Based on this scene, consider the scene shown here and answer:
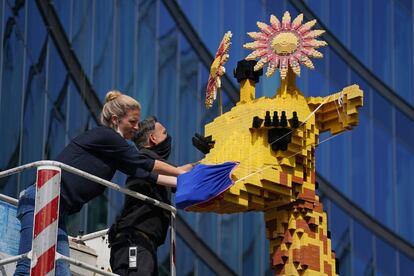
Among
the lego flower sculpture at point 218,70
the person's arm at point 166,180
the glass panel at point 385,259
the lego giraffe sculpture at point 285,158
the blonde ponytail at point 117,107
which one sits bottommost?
the person's arm at point 166,180

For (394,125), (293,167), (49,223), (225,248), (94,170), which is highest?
(394,125)

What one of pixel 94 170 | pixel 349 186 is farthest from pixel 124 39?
pixel 94 170

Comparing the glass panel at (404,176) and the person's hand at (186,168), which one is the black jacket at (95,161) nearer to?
the person's hand at (186,168)

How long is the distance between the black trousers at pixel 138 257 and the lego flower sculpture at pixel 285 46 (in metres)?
2.88

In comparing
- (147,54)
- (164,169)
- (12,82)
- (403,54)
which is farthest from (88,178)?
(403,54)

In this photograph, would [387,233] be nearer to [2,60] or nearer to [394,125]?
[394,125]

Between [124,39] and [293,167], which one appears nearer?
[293,167]

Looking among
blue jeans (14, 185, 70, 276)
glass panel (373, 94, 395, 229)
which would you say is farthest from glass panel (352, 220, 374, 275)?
blue jeans (14, 185, 70, 276)

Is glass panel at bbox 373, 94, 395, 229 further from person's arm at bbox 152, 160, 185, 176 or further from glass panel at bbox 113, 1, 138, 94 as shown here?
person's arm at bbox 152, 160, 185, 176

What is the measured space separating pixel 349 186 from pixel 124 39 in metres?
6.49

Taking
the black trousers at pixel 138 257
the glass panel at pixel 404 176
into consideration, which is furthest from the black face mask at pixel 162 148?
the glass panel at pixel 404 176

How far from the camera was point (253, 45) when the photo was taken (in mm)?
12250

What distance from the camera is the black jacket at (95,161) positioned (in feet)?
29.8

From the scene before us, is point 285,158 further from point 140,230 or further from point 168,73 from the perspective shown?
point 168,73
